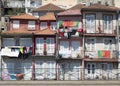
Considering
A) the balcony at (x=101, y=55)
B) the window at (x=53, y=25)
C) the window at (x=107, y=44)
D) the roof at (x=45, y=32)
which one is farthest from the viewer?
the window at (x=53, y=25)

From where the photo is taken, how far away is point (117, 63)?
34094 mm

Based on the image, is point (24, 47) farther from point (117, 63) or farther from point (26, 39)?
point (117, 63)

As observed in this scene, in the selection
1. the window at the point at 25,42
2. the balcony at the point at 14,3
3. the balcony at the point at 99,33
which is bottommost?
the window at the point at 25,42

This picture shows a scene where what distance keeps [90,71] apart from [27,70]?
5032 mm

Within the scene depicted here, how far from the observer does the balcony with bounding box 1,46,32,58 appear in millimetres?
34906

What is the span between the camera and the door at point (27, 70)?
3397 cm

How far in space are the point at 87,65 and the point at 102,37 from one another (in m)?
2.53

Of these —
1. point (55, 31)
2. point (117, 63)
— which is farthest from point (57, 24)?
point (117, 63)

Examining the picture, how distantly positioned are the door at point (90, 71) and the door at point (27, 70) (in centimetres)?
442

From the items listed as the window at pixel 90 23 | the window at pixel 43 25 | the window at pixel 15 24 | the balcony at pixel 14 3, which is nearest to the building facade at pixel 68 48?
the window at pixel 90 23

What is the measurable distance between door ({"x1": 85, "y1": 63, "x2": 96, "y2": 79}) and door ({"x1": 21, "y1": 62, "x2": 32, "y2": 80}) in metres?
4.42

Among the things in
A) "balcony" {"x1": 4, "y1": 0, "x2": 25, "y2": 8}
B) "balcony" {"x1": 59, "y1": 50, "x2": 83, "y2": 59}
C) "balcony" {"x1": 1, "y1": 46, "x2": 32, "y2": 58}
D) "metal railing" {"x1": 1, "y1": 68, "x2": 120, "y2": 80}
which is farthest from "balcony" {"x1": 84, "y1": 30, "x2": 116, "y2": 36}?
"balcony" {"x1": 4, "y1": 0, "x2": 25, "y2": 8}

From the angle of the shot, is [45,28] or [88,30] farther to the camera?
[45,28]

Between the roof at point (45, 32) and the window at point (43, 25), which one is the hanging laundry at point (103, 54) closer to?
the roof at point (45, 32)
